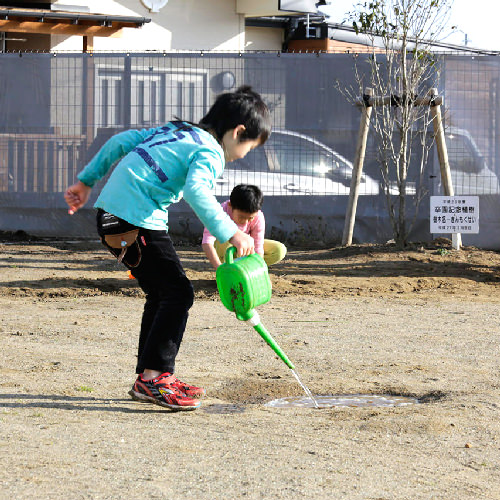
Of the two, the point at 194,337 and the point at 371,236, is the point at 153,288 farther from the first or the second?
the point at 371,236

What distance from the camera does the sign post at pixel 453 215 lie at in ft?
37.1

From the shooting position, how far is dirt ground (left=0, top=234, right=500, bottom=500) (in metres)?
3.31

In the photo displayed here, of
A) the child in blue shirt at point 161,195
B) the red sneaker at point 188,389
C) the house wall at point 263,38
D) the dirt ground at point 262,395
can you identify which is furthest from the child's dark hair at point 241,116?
the house wall at point 263,38

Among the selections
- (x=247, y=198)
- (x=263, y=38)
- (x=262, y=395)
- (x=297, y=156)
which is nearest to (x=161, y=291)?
(x=262, y=395)

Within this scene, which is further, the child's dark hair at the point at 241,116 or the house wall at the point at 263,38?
the house wall at the point at 263,38

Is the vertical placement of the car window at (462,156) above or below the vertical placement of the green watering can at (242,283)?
above

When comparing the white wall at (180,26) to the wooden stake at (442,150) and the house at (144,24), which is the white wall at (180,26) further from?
the wooden stake at (442,150)

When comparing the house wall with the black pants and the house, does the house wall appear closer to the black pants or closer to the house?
the house

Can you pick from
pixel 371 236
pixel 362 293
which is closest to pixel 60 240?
pixel 371 236

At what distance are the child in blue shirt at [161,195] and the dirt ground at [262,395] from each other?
8.0 inches

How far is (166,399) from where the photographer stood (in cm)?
442

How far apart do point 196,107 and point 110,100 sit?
1316 mm

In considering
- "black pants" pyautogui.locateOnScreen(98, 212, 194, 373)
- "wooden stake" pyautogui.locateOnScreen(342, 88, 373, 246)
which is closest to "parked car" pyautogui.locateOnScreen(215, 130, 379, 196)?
"wooden stake" pyautogui.locateOnScreen(342, 88, 373, 246)

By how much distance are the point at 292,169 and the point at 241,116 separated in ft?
28.4
